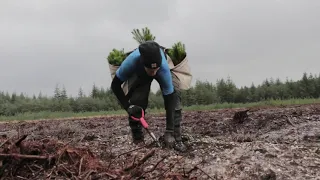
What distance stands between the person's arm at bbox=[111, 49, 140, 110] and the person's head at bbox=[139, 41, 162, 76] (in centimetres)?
34

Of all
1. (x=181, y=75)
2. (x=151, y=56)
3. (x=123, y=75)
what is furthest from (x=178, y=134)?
(x=151, y=56)

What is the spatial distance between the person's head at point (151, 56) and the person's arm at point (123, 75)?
13.5 inches

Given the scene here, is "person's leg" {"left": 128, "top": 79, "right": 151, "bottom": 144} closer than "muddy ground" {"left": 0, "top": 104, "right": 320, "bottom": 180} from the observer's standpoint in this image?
No

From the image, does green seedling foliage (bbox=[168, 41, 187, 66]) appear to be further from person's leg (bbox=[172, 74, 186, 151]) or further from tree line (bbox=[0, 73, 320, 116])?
tree line (bbox=[0, 73, 320, 116])

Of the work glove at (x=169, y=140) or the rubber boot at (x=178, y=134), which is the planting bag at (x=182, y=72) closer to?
the rubber boot at (x=178, y=134)

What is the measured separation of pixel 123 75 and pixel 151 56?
794 millimetres

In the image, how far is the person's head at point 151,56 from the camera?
4.98 m

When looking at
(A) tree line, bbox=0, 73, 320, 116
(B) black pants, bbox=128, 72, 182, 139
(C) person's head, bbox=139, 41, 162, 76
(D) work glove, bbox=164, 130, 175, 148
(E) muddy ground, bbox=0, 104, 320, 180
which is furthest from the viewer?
(A) tree line, bbox=0, 73, 320, 116

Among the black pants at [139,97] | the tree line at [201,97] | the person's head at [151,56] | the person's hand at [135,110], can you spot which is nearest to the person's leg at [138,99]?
the black pants at [139,97]

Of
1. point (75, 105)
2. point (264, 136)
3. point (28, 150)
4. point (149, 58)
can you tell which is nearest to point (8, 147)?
point (28, 150)

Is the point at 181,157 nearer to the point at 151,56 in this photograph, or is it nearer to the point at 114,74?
the point at 151,56

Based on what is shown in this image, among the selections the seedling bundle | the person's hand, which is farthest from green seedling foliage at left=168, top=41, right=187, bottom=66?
the person's hand

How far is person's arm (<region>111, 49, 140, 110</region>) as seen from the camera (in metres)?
5.46

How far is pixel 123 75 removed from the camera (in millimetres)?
5664
